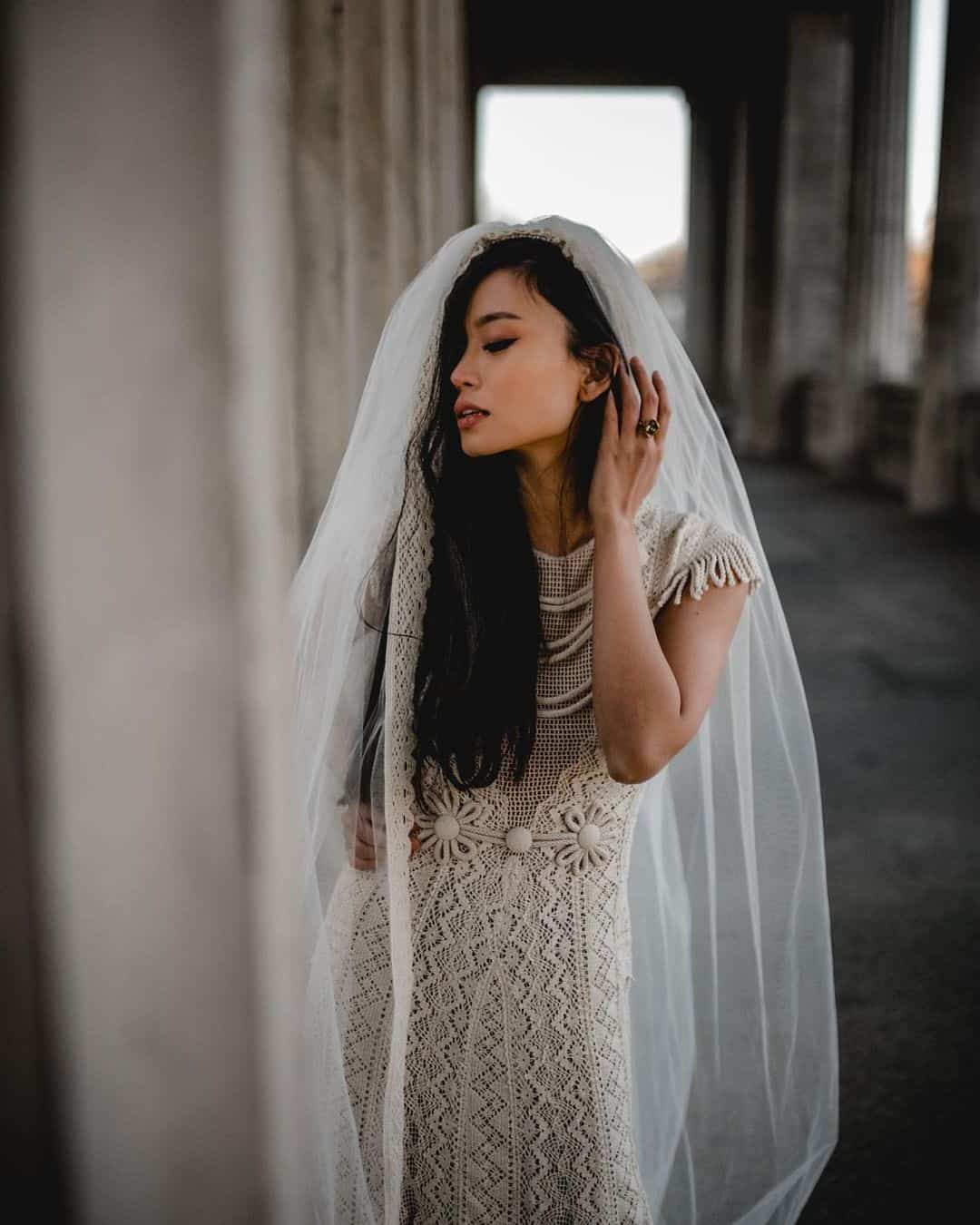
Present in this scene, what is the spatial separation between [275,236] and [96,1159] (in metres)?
0.43

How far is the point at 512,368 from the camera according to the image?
151cm

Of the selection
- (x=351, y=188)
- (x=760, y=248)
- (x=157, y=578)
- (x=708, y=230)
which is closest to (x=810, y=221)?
(x=760, y=248)

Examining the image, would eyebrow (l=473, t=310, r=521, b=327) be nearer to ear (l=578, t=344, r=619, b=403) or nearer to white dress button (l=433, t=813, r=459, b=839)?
ear (l=578, t=344, r=619, b=403)

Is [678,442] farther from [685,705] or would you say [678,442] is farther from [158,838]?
[158,838]

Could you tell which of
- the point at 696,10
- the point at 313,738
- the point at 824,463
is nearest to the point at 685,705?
the point at 313,738

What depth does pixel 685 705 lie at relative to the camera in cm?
150

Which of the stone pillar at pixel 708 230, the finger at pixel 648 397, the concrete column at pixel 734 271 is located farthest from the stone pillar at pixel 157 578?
the stone pillar at pixel 708 230

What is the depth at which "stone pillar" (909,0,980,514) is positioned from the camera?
10352 millimetres

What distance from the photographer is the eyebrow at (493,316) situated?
4.98 feet

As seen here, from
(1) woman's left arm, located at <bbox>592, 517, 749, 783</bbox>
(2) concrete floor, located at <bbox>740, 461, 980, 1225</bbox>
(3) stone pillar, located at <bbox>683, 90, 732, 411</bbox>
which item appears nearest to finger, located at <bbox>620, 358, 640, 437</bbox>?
(1) woman's left arm, located at <bbox>592, 517, 749, 783</bbox>

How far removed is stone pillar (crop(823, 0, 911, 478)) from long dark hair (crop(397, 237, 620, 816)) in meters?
13.4

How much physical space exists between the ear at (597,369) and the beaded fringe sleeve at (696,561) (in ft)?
0.67

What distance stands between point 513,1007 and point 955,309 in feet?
35.4

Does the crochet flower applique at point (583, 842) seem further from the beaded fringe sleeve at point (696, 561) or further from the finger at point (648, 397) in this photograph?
the finger at point (648, 397)
